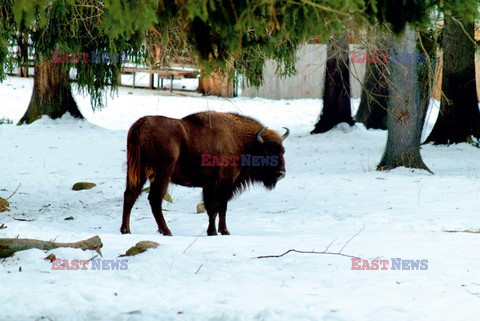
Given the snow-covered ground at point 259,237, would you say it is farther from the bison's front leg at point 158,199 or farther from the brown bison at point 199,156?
the brown bison at point 199,156

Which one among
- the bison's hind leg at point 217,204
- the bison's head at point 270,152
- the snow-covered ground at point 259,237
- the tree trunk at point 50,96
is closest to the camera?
the snow-covered ground at point 259,237

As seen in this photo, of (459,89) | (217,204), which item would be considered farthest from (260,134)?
(459,89)

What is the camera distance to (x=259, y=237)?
26.9 ft

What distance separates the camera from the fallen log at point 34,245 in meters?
6.41

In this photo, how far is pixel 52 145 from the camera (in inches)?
653

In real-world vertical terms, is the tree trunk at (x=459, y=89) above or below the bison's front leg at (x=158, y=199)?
above

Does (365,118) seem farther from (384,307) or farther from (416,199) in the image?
(384,307)

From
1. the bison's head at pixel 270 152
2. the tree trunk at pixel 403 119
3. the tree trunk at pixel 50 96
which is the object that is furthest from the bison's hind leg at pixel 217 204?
the tree trunk at pixel 50 96

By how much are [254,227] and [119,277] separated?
3799 millimetres

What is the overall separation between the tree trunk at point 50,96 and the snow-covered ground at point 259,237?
2.03 ft

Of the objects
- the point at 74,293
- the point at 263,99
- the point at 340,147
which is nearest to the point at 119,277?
the point at 74,293

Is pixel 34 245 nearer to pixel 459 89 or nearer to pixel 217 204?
pixel 217 204

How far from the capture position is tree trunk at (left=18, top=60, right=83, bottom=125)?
18359mm

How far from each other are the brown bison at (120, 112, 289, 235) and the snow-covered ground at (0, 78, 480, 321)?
0.49 m
